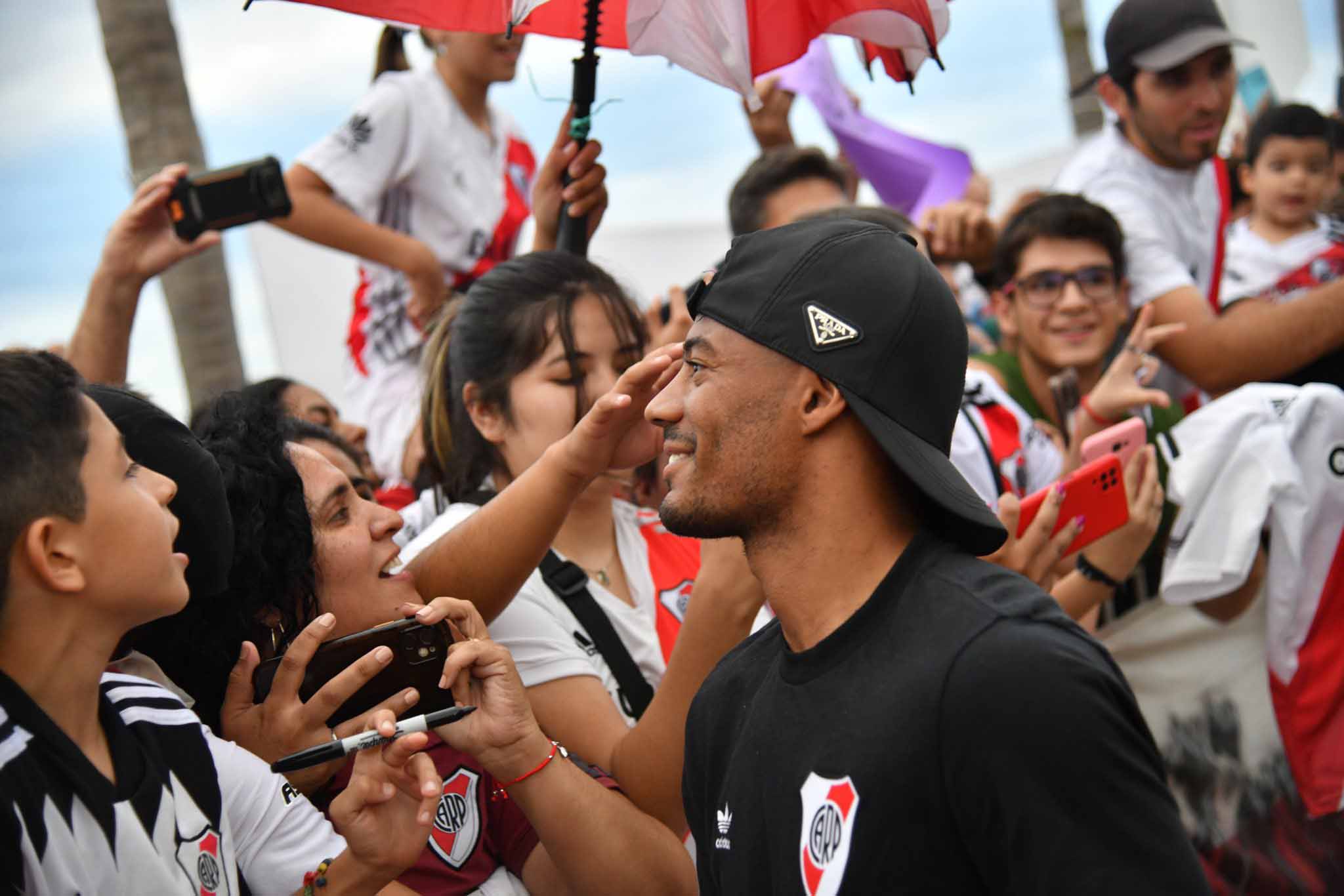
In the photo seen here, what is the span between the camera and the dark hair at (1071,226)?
14.0ft

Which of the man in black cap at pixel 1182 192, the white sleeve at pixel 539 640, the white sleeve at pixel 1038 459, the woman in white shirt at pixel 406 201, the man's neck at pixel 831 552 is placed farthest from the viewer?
the man in black cap at pixel 1182 192

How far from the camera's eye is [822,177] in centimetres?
468

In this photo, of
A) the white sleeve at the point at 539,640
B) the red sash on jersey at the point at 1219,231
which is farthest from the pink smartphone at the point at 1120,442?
the white sleeve at the point at 539,640

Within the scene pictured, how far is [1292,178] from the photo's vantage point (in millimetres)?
5617

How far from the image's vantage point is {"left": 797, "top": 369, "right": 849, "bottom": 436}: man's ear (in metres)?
1.93

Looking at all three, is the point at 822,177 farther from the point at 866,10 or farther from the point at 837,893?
the point at 837,893

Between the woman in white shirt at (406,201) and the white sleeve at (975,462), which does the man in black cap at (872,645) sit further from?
the woman in white shirt at (406,201)

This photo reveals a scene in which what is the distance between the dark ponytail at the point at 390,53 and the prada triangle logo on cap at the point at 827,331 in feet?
9.94

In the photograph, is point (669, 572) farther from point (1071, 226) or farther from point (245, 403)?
point (1071, 226)

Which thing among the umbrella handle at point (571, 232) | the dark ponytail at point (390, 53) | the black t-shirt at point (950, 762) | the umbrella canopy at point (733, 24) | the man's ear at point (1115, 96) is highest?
the dark ponytail at point (390, 53)

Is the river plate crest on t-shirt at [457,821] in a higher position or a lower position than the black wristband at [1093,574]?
higher

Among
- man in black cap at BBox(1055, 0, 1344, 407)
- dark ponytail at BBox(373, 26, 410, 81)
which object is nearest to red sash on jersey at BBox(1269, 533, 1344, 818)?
man in black cap at BBox(1055, 0, 1344, 407)

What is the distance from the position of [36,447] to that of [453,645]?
2.34ft

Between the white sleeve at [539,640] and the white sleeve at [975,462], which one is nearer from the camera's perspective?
the white sleeve at [539,640]
